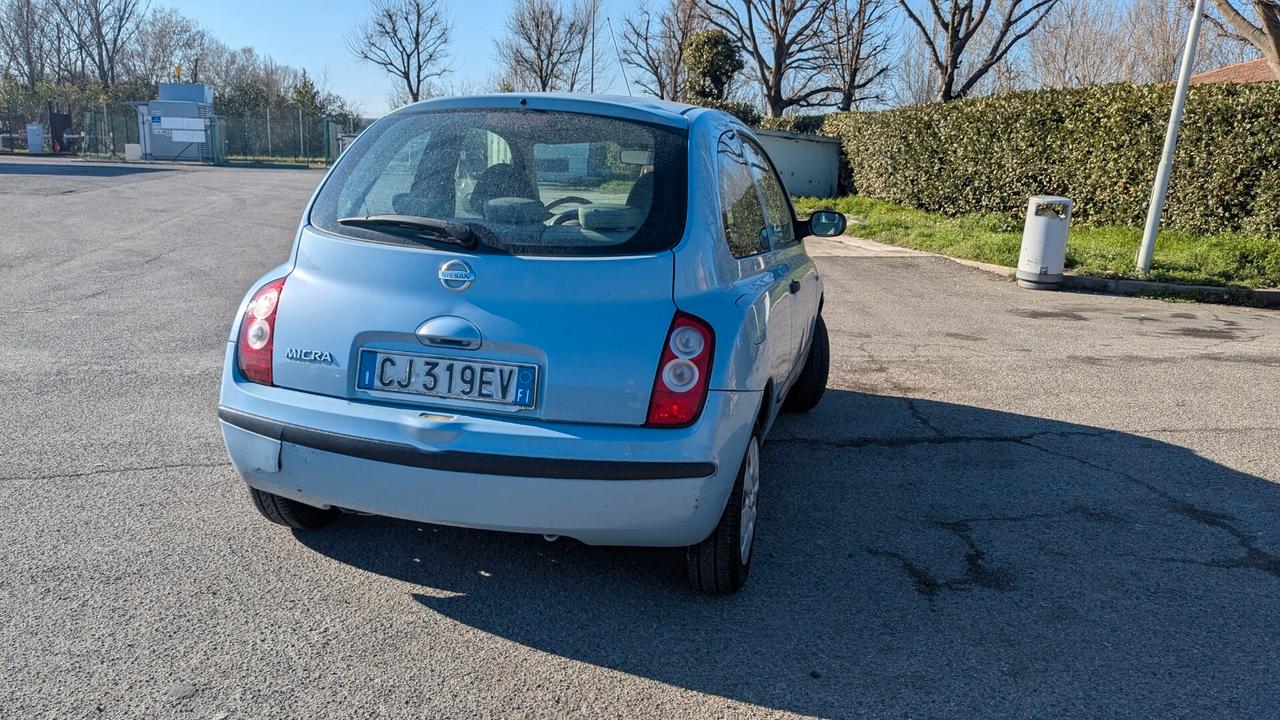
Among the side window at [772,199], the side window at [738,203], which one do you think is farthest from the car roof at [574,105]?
the side window at [772,199]

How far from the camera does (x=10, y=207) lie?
15.3m

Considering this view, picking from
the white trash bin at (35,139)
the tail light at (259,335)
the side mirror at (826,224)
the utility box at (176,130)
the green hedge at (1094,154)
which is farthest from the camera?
the white trash bin at (35,139)

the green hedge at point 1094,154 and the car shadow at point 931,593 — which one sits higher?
the green hedge at point 1094,154

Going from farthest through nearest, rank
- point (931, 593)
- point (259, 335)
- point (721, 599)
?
1. point (931, 593)
2. point (721, 599)
3. point (259, 335)

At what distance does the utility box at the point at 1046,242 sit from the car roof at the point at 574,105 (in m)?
9.25

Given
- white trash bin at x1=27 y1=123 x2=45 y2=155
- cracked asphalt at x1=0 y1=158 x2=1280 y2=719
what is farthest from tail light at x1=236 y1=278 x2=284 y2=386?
white trash bin at x1=27 y1=123 x2=45 y2=155

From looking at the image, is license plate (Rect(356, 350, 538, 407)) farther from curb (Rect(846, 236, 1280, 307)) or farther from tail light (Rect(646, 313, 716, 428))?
curb (Rect(846, 236, 1280, 307))

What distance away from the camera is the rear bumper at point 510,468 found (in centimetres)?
283

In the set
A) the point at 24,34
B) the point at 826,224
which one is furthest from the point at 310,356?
the point at 24,34

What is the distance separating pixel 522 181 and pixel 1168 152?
1110cm

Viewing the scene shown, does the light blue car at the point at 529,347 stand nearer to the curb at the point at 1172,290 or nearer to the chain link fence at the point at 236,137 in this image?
the curb at the point at 1172,290

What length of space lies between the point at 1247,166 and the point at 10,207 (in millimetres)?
18353

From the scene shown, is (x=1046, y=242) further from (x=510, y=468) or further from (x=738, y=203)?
(x=510, y=468)

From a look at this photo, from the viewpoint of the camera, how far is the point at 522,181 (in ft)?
11.0
